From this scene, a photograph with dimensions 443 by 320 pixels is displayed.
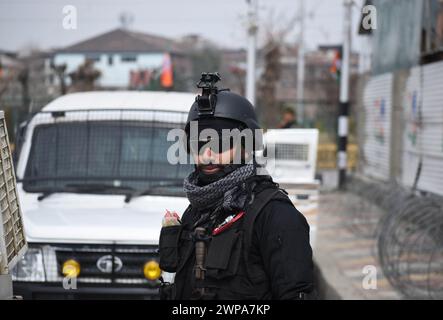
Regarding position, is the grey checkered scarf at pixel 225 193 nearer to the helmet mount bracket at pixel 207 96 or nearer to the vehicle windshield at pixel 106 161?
the helmet mount bracket at pixel 207 96

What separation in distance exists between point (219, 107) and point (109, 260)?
2389 mm

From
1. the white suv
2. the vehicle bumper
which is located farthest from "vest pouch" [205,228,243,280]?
the vehicle bumper

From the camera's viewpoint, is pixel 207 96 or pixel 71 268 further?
pixel 71 268

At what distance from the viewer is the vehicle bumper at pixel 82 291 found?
4859 mm

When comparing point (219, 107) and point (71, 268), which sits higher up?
point (219, 107)

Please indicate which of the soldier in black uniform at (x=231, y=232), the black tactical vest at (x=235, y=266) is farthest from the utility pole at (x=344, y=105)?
the black tactical vest at (x=235, y=266)

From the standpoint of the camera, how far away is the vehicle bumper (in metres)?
4.86

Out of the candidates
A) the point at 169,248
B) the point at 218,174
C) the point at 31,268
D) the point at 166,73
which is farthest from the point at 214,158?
the point at 166,73

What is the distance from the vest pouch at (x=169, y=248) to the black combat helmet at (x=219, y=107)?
0.44 meters

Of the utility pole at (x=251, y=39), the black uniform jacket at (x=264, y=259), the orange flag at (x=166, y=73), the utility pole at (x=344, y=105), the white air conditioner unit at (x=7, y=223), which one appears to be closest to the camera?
the black uniform jacket at (x=264, y=259)

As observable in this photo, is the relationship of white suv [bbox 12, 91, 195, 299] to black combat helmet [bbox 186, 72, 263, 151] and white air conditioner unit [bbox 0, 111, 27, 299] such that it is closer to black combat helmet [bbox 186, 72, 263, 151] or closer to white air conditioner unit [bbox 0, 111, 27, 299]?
white air conditioner unit [bbox 0, 111, 27, 299]

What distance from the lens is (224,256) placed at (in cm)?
271

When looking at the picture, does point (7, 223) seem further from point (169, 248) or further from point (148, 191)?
point (148, 191)
